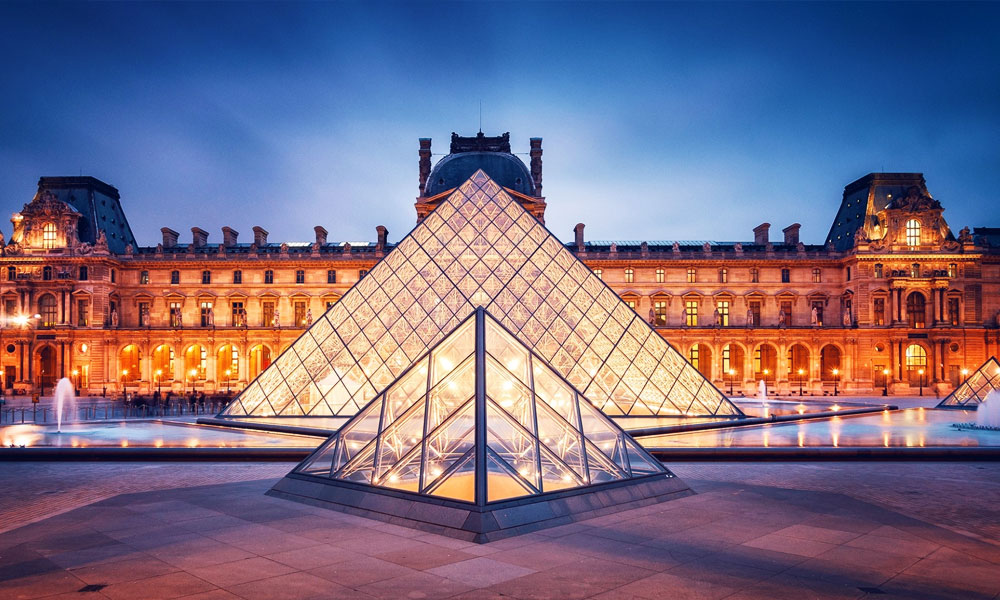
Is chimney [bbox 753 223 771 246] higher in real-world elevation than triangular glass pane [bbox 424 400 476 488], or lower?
higher

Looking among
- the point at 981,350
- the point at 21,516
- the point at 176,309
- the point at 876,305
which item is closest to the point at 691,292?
the point at 876,305

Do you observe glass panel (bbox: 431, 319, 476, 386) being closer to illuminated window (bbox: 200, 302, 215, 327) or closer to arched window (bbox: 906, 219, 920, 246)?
illuminated window (bbox: 200, 302, 215, 327)

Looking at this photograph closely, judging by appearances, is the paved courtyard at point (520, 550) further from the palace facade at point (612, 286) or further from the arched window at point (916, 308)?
the arched window at point (916, 308)

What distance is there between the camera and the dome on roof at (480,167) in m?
44.0

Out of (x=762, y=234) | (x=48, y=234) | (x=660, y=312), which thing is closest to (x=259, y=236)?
(x=48, y=234)

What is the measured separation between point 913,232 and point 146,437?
142ft

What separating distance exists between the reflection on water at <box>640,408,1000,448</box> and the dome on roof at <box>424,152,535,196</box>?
2719cm

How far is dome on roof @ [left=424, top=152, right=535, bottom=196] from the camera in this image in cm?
4397

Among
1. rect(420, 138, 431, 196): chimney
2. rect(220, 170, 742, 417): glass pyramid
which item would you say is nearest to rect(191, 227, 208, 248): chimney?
rect(420, 138, 431, 196): chimney

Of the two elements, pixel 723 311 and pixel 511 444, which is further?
pixel 723 311

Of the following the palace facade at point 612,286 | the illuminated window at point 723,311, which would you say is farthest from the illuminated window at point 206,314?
the illuminated window at point 723,311

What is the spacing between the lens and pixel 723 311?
44.4 m

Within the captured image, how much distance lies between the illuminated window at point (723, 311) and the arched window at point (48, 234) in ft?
140

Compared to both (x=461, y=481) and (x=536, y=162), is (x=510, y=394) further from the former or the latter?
(x=536, y=162)
